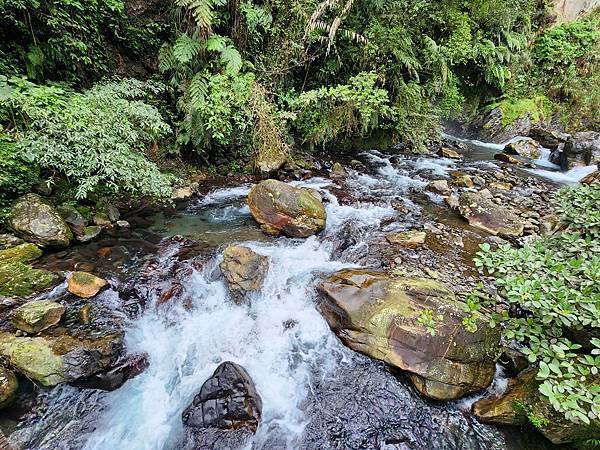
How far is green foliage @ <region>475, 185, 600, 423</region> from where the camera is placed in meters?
1.87

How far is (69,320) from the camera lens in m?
3.29

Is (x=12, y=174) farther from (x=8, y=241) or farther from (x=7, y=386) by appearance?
(x=7, y=386)

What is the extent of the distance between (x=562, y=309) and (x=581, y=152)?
387 inches

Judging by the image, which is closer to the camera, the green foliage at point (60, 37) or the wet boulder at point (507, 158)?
the green foliage at point (60, 37)

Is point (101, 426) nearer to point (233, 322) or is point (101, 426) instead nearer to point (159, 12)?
point (233, 322)

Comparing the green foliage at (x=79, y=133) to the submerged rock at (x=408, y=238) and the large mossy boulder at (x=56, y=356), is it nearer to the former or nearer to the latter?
the large mossy boulder at (x=56, y=356)

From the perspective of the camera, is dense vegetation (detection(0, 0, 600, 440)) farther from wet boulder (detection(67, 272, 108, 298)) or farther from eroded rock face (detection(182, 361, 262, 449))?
eroded rock face (detection(182, 361, 262, 449))

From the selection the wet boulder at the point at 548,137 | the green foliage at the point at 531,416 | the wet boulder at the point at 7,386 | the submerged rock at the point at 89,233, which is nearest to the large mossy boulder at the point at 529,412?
the green foliage at the point at 531,416

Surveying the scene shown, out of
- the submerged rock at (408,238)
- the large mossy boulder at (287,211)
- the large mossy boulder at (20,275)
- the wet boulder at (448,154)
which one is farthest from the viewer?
the wet boulder at (448,154)

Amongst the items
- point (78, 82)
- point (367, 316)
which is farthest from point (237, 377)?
point (78, 82)

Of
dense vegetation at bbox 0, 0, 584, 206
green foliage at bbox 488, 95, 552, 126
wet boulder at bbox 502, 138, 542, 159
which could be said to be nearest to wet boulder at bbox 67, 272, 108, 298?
dense vegetation at bbox 0, 0, 584, 206

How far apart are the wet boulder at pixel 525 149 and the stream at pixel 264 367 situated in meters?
7.28

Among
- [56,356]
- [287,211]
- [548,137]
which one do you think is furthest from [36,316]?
[548,137]

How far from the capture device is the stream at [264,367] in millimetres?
2701
